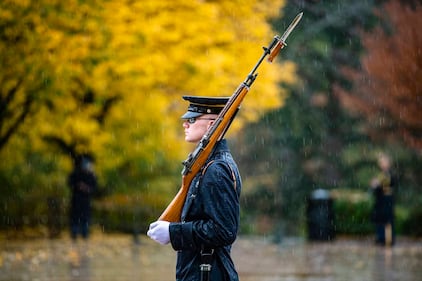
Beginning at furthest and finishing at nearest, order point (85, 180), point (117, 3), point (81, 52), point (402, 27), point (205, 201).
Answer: point (402, 27) → point (85, 180) → point (117, 3) → point (81, 52) → point (205, 201)

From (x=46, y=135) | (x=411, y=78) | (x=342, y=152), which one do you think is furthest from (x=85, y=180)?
(x=342, y=152)

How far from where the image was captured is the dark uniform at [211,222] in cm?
529

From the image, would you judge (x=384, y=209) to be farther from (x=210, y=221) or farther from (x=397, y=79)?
(x=210, y=221)

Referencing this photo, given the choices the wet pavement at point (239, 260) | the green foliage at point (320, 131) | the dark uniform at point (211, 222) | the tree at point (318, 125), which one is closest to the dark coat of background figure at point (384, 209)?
the wet pavement at point (239, 260)

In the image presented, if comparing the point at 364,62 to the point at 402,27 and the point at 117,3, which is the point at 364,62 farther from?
the point at 117,3

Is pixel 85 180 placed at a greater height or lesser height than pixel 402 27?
lesser

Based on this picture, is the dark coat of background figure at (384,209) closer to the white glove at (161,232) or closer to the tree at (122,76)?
the tree at (122,76)

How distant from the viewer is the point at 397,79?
80.6 feet

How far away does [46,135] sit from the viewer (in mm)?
23422

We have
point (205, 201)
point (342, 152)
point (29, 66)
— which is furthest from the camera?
point (342, 152)

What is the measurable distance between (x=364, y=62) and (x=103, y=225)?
8.18 m

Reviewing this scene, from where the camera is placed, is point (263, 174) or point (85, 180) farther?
point (263, 174)

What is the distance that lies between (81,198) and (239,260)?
6.12 metres

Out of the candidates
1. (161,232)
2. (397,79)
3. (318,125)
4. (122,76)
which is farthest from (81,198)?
(161,232)
